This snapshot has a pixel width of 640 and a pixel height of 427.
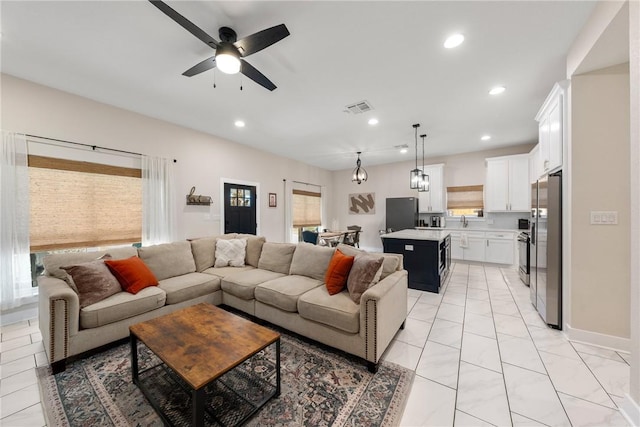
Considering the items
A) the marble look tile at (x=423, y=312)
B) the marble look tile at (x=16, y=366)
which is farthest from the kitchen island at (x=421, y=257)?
the marble look tile at (x=16, y=366)

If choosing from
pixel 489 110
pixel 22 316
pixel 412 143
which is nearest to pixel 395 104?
pixel 489 110

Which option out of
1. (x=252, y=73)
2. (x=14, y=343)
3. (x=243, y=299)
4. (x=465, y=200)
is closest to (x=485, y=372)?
(x=243, y=299)

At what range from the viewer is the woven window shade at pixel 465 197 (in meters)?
5.98

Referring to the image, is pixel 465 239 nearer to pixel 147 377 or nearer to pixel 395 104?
pixel 395 104

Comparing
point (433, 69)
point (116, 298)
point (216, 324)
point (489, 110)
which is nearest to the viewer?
point (216, 324)

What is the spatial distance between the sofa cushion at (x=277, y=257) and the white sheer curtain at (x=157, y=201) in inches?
72.6

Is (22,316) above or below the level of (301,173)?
below

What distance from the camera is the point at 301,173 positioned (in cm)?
711

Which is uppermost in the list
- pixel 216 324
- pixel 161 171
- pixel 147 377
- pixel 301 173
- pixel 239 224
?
pixel 301 173

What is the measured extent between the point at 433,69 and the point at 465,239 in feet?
14.3

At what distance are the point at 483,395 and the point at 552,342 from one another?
1.30 meters

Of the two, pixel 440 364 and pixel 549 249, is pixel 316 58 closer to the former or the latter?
pixel 440 364

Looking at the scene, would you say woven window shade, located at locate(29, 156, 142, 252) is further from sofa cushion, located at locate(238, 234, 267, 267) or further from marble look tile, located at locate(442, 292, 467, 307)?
marble look tile, located at locate(442, 292, 467, 307)

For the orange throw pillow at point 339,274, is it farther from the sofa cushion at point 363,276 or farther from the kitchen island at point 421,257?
the kitchen island at point 421,257
